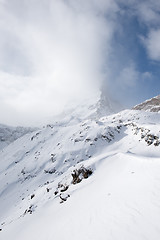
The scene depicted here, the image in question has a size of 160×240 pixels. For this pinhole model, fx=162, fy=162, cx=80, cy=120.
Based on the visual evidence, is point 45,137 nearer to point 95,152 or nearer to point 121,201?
point 95,152

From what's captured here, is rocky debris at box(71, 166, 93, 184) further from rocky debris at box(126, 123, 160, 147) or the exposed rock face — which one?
the exposed rock face

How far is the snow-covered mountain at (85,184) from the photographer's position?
7387mm

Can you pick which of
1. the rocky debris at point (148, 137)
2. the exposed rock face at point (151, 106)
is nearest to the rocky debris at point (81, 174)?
the rocky debris at point (148, 137)

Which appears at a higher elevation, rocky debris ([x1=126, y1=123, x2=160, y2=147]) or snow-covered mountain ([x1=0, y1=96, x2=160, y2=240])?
rocky debris ([x1=126, y1=123, x2=160, y2=147])

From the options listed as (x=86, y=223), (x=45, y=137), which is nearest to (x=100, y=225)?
(x=86, y=223)

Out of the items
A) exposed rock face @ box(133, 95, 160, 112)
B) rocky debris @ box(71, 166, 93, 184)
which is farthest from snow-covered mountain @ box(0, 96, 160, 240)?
exposed rock face @ box(133, 95, 160, 112)

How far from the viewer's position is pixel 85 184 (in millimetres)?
16234

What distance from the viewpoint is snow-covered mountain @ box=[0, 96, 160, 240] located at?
739 cm

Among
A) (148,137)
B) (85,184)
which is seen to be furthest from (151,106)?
(85,184)

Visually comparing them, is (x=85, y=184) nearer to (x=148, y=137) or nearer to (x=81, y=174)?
(x=81, y=174)

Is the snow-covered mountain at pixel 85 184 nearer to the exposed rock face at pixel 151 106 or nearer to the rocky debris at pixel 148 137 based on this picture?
the rocky debris at pixel 148 137

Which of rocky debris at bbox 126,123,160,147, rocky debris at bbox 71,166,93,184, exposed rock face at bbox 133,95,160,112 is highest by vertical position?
exposed rock face at bbox 133,95,160,112

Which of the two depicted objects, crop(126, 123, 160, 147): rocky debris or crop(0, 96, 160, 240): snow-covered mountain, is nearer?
crop(0, 96, 160, 240): snow-covered mountain

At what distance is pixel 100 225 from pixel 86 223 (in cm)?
105
